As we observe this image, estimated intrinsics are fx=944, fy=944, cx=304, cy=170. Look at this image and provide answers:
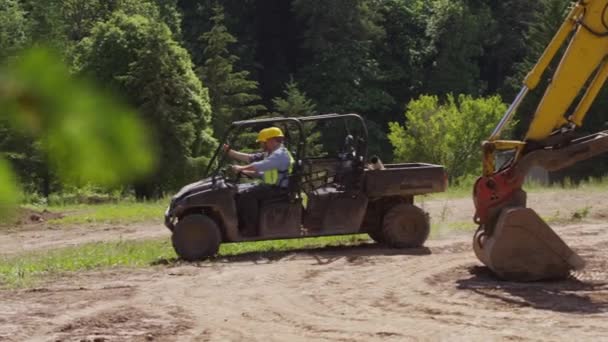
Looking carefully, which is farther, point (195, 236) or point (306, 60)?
point (306, 60)

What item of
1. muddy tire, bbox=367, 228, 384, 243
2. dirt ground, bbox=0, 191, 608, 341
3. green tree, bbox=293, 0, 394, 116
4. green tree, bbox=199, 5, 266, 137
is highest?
green tree, bbox=293, 0, 394, 116

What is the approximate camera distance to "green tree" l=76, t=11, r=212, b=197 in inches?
58.4

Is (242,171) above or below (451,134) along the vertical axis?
below

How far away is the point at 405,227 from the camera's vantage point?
13.2 meters

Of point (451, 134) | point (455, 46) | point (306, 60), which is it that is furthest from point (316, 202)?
point (455, 46)

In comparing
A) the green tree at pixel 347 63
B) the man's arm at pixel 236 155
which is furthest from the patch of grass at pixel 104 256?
the green tree at pixel 347 63

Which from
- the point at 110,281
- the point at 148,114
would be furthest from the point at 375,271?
the point at 148,114

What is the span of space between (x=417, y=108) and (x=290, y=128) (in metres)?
35.0

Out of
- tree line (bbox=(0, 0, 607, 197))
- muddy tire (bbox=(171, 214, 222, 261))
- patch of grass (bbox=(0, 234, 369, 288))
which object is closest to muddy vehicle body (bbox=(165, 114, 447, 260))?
muddy tire (bbox=(171, 214, 222, 261))

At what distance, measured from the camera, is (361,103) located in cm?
5528

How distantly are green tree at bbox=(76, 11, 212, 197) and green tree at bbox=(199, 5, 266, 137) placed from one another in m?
0.99

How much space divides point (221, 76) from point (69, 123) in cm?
2125

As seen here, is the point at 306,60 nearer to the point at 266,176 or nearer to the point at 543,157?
the point at 266,176

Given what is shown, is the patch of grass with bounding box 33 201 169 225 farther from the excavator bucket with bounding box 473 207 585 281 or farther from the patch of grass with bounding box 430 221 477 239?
the excavator bucket with bounding box 473 207 585 281
